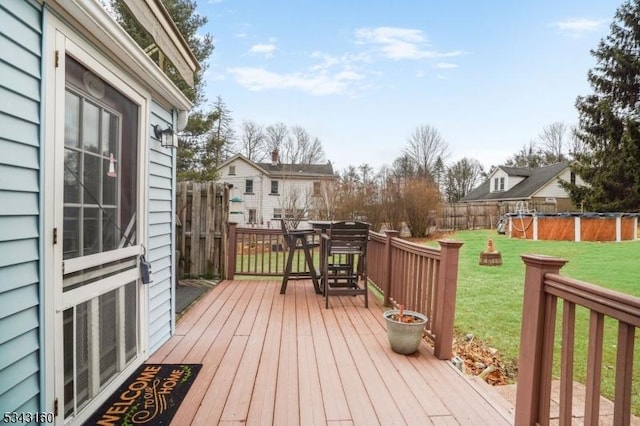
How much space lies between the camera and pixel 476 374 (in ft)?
10.3

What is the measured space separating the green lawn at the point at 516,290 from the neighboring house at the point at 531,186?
1106 cm

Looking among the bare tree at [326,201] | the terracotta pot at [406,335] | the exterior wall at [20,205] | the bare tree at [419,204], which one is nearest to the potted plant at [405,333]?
the terracotta pot at [406,335]

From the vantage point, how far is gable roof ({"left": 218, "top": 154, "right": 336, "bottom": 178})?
2173 cm

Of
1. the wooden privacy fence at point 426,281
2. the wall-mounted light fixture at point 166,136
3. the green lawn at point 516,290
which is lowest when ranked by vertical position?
the green lawn at point 516,290

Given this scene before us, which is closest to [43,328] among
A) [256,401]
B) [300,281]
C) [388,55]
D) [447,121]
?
[256,401]

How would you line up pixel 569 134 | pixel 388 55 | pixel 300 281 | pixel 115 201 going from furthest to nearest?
pixel 569 134 < pixel 388 55 < pixel 300 281 < pixel 115 201

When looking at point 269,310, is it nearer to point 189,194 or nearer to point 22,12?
point 189,194

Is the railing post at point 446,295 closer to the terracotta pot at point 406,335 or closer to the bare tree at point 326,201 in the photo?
the terracotta pot at point 406,335

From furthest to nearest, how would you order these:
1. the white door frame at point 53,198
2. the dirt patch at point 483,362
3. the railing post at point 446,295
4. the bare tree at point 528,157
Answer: the bare tree at point 528,157
the dirt patch at point 483,362
the railing post at point 446,295
the white door frame at point 53,198

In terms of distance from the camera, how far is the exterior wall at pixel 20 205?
1438 mm

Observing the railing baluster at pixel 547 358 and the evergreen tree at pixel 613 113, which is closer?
the railing baluster at pixel 547 358

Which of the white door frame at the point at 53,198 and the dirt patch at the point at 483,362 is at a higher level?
the white door frame at the point at 53,198

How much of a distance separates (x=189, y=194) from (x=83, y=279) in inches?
163

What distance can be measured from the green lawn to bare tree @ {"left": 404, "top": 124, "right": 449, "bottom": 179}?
18435 millimetres
